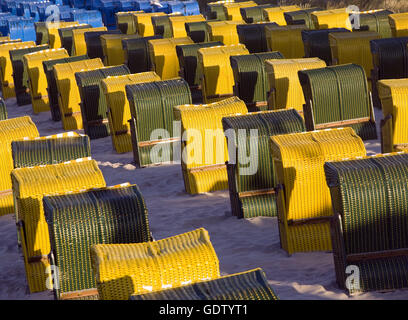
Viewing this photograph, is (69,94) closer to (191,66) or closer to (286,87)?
(191,66)

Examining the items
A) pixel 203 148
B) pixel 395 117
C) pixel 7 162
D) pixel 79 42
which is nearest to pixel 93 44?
pixel 79 42

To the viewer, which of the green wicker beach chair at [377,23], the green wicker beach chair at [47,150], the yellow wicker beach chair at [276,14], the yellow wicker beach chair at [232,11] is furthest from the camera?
the yellow wicker beach chair at [232,11]

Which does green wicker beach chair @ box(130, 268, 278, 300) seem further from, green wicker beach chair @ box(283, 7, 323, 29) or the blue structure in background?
the blue structure in background

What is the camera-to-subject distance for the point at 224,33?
104ft

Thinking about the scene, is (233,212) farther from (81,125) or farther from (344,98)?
(81,125)

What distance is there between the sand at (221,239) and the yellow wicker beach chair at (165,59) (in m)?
8.19

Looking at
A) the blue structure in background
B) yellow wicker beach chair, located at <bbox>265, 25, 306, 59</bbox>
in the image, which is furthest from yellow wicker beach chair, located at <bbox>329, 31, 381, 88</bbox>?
the blue structure in background

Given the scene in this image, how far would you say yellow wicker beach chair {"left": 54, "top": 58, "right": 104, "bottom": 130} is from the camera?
2345 centimetres

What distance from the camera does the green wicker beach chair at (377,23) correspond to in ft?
94.7

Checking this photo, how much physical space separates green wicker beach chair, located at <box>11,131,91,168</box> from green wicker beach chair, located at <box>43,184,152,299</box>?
3.56 m

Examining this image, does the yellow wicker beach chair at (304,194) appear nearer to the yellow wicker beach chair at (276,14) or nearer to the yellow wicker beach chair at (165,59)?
the yellow wicker beach chair at (165,59)

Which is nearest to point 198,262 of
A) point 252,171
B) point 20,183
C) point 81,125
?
point 20,183

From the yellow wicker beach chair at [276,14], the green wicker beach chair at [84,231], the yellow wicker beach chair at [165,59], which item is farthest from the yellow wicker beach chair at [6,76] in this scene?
the green wicker beach chair at [84,231]
